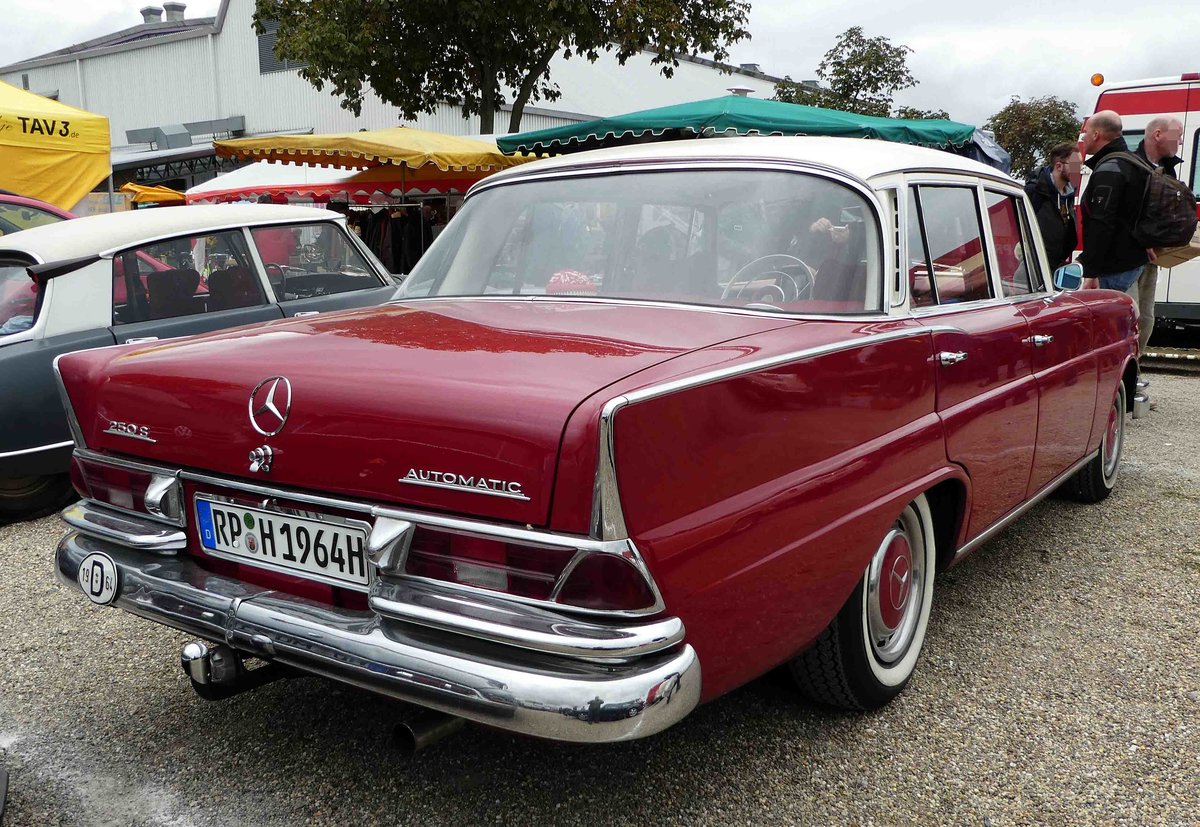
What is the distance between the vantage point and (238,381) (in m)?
2.28

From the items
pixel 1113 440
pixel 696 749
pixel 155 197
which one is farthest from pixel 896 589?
pixel 155 197

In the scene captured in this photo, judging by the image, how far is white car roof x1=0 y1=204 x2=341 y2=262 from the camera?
202 inches

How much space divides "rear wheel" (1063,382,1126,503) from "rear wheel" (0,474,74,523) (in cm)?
517

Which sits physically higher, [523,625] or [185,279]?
[185,279]

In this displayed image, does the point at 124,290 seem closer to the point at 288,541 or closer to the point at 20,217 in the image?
the point at 288,541

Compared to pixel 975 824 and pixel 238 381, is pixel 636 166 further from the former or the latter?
pixel 975 824

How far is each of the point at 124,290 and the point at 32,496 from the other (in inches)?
46.2

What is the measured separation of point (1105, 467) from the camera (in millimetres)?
4922

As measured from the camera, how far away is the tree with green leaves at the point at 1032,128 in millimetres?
27828

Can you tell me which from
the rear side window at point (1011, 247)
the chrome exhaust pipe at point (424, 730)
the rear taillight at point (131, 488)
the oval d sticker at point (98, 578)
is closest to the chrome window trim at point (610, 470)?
the chrome exhaust pipe at point (424, 730)

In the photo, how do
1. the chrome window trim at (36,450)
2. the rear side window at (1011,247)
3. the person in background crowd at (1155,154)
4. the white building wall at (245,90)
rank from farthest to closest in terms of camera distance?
the white building wall at (245,90) < the person in background crowd at (1155,154) < the chrome window trim at (36,450) < the rear side window at (1011,247)

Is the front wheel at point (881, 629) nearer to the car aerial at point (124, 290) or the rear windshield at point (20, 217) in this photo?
the car aerial at point (124, 290)

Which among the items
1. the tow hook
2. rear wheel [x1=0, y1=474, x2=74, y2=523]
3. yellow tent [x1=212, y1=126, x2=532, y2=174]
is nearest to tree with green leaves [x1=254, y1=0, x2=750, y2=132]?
yellow tent [x1=212, y1=126, x2=532, y2=174]

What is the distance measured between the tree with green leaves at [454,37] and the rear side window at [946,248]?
11998 mm
